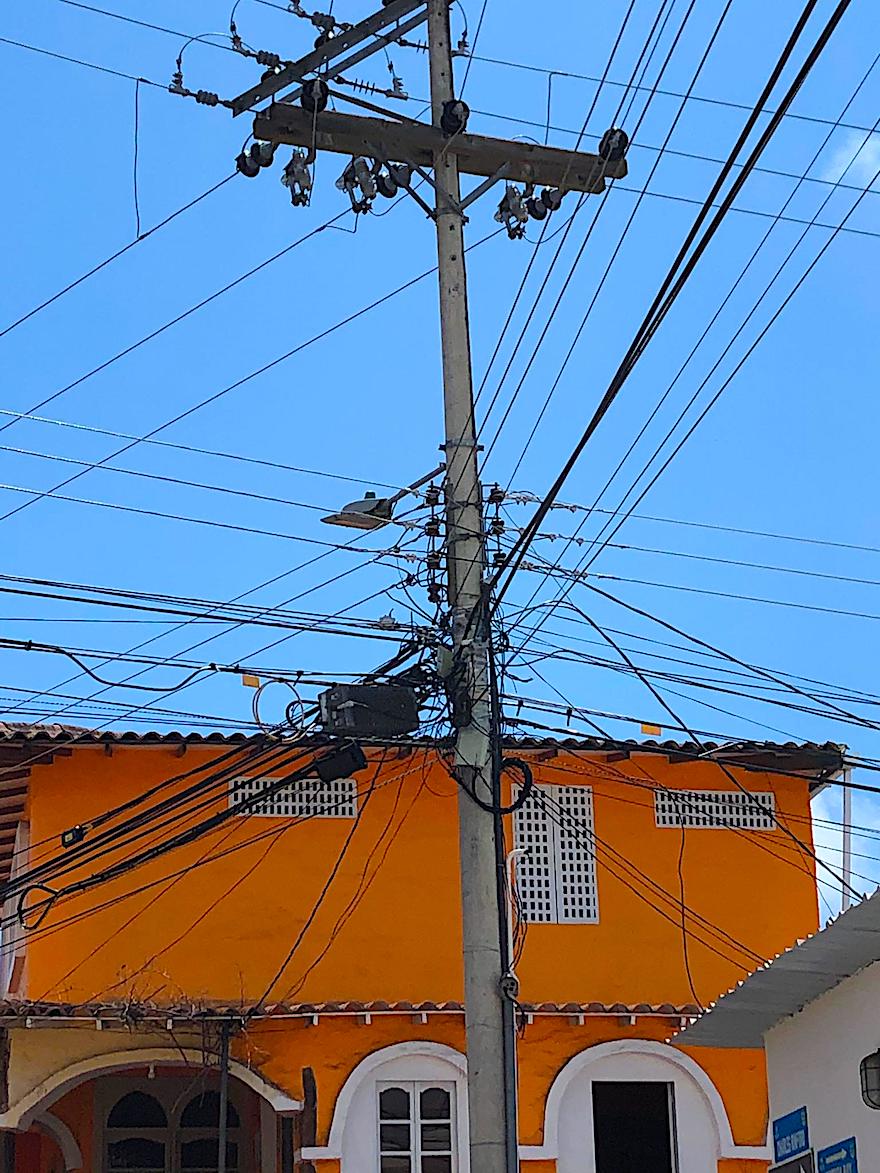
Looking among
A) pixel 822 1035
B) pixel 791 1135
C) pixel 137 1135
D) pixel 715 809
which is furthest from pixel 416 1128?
pixel 822 1035

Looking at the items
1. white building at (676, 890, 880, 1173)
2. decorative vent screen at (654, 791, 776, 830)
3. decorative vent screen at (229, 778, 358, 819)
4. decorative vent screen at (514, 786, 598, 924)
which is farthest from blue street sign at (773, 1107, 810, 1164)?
decorative vent screen at (229, 778, 358, 819)

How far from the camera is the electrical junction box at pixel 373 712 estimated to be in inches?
423

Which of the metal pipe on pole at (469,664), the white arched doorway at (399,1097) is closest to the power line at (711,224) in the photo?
the metal pipe on pole at (469,664)

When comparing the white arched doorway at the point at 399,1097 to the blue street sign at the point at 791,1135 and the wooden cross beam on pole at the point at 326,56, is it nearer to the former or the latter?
the blue street sign at the point at 791,1135

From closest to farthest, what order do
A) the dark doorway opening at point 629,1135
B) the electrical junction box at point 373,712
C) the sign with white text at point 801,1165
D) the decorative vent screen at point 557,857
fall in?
1. the electrical junction box at point 373,712
2. the sign with white text at point 801,1165
3. the decorative vent screen at point 557,857
4. the dark doorway opening at point 629,1135

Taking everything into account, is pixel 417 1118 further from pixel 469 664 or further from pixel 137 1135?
pixel 469 664

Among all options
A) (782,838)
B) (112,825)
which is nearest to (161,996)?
(112,825)

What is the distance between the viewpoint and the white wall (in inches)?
410

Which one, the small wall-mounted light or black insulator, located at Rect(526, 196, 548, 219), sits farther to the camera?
black insulator, located at Rect(526, 196, 548, 219)

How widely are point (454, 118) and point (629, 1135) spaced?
11293mm

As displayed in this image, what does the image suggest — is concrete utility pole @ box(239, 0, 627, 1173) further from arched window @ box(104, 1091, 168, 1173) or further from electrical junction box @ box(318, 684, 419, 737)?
arched window @ box(104, 1091, 168, 1173)

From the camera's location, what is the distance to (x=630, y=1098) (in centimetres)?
1694

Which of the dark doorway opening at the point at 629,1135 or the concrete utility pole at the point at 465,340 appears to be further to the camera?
the dark doorway opening at the point at 629,1135

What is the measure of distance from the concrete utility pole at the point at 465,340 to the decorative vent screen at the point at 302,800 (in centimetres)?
622
